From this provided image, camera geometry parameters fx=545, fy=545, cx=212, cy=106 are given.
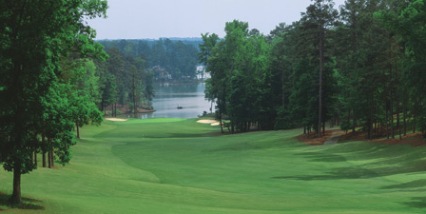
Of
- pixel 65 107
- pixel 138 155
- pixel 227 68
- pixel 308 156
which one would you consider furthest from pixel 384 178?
pixel 227 68

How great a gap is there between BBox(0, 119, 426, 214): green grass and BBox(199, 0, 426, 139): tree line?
6.11 m

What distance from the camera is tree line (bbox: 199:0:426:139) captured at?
41.1 metres

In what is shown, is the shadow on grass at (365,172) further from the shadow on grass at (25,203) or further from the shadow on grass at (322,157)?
the shadow on grass at (25,203)

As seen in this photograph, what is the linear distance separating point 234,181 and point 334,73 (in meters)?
41.9

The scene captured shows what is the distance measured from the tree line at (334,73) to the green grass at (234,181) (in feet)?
20.0

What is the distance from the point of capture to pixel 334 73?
7381 cm

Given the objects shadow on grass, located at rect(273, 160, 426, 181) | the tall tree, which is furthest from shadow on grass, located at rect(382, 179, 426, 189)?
the tall tree

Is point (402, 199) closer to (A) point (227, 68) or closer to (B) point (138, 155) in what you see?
(B) point (138, 155)

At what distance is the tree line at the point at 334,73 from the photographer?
135ft

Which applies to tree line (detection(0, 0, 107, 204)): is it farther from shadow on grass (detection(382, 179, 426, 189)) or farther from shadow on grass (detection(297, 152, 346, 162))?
shadow on grass (detection(297, 152, 346, 162))

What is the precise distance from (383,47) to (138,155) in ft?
90.3

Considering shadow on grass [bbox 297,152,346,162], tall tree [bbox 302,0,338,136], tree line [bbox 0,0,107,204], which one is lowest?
shadow on grass [bbox 297,152,346,162]

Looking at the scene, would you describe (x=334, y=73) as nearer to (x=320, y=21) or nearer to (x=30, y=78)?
(x=320, y=21)

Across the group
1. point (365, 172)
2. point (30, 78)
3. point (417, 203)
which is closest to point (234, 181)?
point (365, 172)
